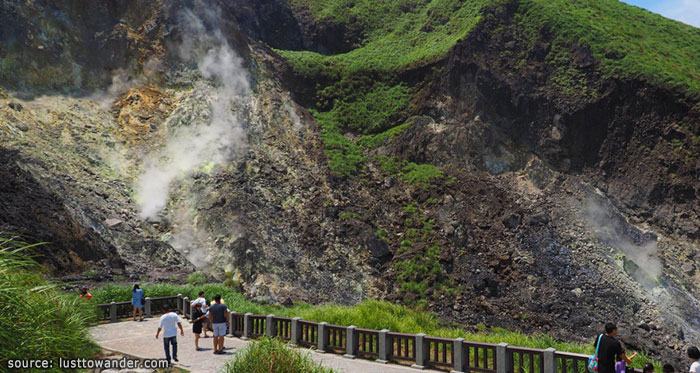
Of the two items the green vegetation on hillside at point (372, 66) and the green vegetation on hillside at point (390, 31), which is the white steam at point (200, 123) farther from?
the green vegetation on hillside at point (390, 31)

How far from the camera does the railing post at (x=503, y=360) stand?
44.2 ft

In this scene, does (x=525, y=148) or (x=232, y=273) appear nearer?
(x=232, y=273)

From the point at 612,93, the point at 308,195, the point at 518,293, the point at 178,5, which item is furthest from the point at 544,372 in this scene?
the point at 178,5

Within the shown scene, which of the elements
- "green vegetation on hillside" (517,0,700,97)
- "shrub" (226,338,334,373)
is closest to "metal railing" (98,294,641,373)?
"shrub" (226,338,334,373)

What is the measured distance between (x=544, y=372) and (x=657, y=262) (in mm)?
32868

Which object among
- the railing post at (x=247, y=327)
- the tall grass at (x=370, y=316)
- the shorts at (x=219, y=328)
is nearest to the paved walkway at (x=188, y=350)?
the railing post at (x=247, y=327)

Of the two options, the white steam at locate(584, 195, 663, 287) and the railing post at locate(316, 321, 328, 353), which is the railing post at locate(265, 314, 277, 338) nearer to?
the railing post at locate(316, 321, 328, 353)

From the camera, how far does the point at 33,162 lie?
3525cm

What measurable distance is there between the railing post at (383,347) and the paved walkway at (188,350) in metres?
0.28

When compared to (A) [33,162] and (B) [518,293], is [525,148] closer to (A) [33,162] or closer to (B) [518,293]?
(B) [518,293]

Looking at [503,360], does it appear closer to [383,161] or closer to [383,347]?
[383,347]

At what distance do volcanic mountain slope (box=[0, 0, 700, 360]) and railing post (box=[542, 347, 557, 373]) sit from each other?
1622cm

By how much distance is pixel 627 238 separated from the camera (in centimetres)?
4169

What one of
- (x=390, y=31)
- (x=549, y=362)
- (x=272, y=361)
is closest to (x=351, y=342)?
(x=549, y=362)
